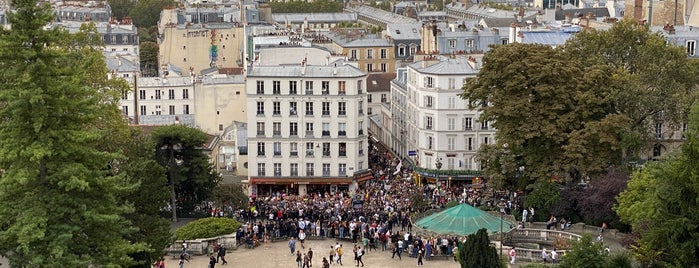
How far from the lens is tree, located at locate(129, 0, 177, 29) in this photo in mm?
178375

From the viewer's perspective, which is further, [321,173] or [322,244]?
[321,173]

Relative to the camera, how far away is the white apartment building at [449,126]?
251ft

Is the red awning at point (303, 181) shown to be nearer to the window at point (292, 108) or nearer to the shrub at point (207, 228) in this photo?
the window at point (292, 108)

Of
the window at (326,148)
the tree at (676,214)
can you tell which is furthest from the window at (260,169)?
the tree at (676,214)

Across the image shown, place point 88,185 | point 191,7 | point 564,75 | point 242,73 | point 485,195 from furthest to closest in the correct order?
point 191,7
point 242,73
point 485,195
point 564,75
point 88,185

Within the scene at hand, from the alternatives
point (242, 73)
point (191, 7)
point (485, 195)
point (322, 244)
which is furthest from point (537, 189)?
point (191, 7)

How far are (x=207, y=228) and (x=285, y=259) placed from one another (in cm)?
427

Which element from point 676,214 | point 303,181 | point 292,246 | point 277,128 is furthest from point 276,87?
point 676,214

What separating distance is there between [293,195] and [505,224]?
60.8 feet

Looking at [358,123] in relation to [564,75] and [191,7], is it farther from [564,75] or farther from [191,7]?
[191,7]

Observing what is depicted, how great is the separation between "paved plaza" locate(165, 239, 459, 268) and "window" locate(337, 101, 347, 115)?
17058 mm

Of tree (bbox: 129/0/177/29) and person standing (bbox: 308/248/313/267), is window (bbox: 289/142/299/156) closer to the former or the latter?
person standing (bbox: 308/248/313/267)

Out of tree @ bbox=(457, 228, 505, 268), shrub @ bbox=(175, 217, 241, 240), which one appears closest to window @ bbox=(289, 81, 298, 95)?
shrub @ bbox=(175, 217, 241, 240)

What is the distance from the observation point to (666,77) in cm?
6550
